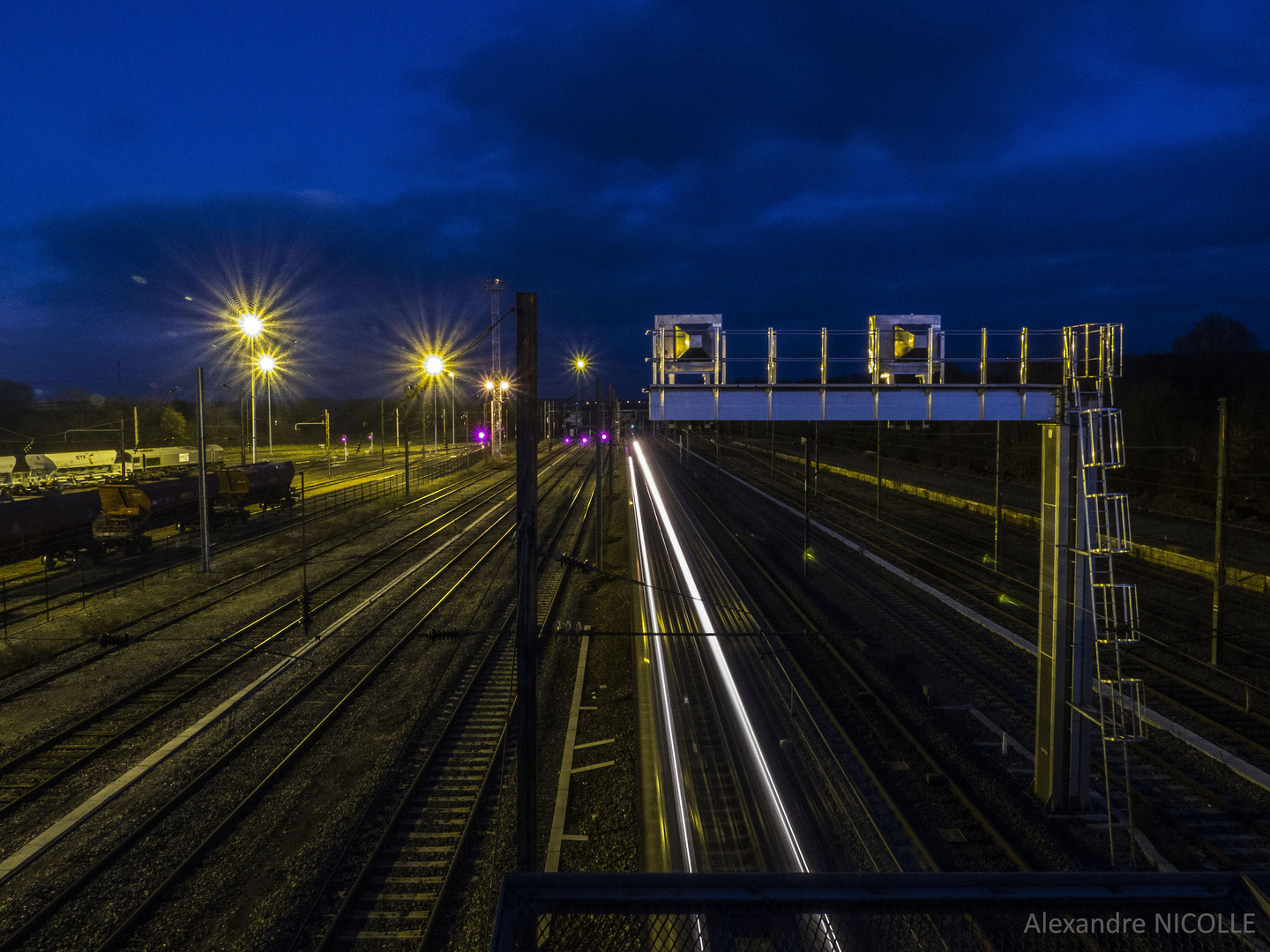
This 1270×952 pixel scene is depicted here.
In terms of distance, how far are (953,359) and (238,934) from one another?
9898mm

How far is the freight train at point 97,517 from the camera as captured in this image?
2309cm

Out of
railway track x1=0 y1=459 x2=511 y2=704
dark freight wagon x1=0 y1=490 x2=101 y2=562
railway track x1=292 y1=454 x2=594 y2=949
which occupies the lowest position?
railway track x1=292 y1=454 x2=594 y2=949

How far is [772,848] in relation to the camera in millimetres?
8148

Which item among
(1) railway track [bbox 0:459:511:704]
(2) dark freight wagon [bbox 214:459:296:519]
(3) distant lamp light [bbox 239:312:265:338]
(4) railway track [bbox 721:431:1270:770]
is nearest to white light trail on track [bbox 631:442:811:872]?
(4) railway track [bbox 721:431:1270:770]

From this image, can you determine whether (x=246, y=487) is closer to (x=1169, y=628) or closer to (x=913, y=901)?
(x=1169, y=628)

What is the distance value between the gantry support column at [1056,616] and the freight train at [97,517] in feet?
94.1

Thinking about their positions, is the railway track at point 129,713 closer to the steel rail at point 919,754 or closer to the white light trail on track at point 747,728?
the white light trail on track at point 747,728

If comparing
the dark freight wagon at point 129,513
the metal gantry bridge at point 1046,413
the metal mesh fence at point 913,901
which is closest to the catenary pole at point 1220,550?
the metal gantry bridge at point 1046,413

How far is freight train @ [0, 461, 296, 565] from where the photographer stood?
23094mm

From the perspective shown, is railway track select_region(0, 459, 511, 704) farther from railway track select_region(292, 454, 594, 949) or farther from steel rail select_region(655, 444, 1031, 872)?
steel rail select_region(655, 444, 1031, 872)

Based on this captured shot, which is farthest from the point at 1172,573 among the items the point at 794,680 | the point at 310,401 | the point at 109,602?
the point at 310,401

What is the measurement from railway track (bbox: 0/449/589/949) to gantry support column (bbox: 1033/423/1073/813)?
961cm

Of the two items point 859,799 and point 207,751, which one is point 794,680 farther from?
point 207,751

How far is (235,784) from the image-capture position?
32.8 feet
